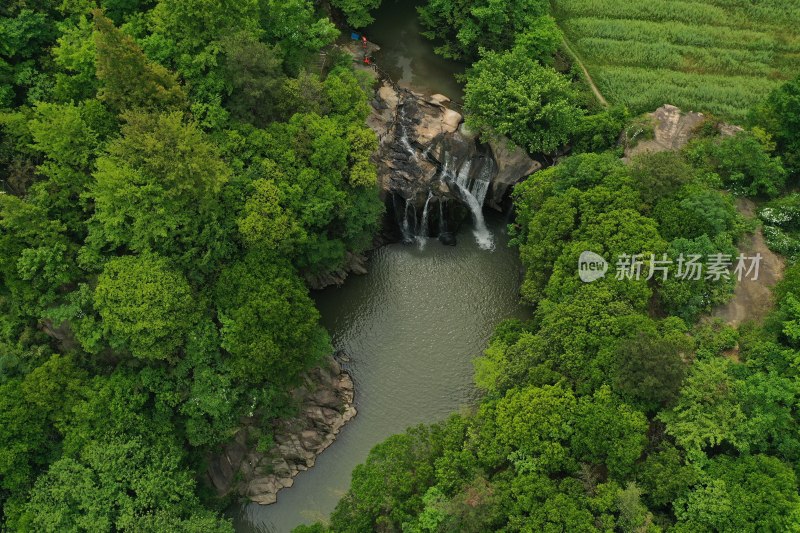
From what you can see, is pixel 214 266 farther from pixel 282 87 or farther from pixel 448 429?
pixel 448 429

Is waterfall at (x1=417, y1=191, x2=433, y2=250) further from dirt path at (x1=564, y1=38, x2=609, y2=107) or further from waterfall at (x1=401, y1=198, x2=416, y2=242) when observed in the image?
dirt path at (x1=564, y1=38, x2=609, y2=107)

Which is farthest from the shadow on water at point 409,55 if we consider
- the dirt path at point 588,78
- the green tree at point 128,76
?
the green tree at point 128,76

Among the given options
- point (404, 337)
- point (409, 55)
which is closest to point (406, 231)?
point (404, 337)

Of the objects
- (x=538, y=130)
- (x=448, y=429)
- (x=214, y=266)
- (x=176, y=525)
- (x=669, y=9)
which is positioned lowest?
(x=176, y=525)

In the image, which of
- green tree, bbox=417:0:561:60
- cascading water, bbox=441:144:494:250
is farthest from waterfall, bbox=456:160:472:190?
green tree, bbox=417:0:561:60

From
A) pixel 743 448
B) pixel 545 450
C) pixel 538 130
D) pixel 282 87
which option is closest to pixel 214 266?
pixel 282 87

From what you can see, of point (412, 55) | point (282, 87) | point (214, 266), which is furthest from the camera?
point (412, 55)
